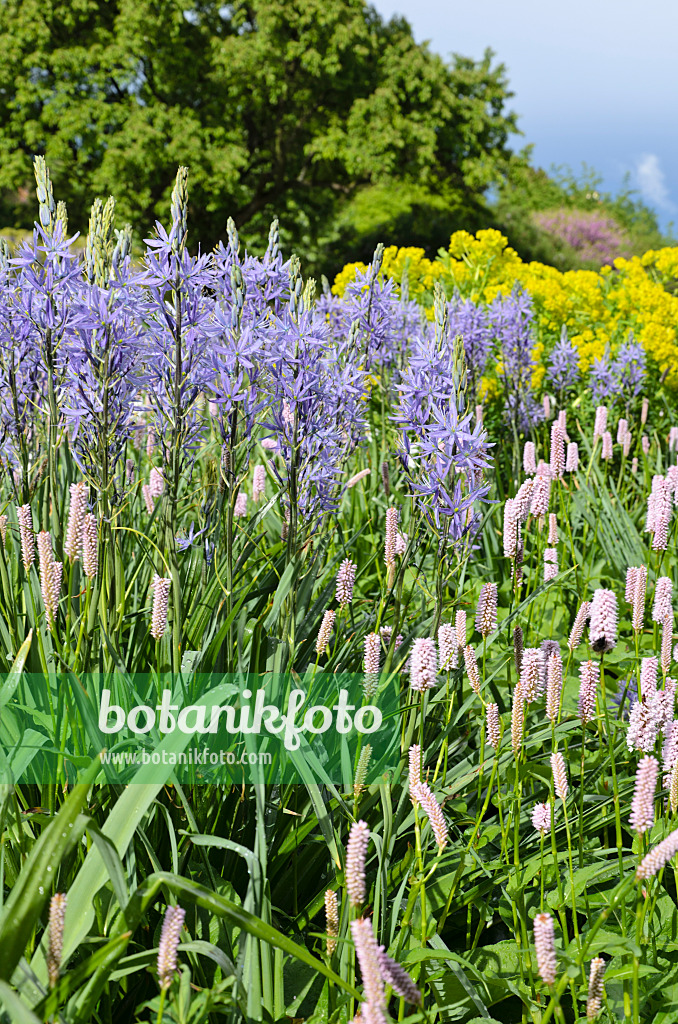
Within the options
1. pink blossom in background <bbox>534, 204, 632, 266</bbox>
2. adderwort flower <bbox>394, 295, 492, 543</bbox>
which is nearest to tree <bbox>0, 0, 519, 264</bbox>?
pink blossom in background <bbox>534, 204, 632, 266</bbox>

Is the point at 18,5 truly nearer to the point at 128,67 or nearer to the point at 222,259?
the point at 128,67

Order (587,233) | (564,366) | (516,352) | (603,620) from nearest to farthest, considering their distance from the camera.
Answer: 1. (603,620)
2. (516,352)
3. (564,366)
4. (587,233)

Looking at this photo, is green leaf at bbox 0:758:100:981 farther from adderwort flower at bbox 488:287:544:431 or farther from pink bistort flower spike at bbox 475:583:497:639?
adderwort flower at bbox 488:287:544:431

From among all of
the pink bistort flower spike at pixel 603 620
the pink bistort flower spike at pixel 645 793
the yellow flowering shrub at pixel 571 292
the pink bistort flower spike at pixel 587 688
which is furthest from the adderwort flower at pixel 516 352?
the pink bistort flower spike at pixel 645 793

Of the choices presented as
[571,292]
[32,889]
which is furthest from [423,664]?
[571,292]

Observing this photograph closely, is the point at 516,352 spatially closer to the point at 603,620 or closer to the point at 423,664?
the point at 603,620

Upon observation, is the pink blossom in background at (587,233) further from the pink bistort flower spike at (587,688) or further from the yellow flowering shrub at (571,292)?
the pink bistort flower spike at (587,688)

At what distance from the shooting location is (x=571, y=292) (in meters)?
7.56

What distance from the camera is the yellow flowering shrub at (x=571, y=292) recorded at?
6.52m

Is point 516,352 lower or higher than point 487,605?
higher

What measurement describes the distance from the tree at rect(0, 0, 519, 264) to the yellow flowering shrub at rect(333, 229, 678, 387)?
14.0 m

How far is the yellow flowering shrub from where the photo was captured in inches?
257

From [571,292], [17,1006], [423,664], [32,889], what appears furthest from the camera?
[571,292]

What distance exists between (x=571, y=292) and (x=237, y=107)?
66.2 feet
